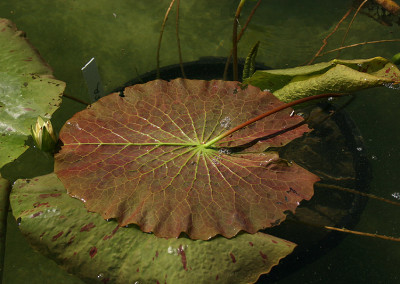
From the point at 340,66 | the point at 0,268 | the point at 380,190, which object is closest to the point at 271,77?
the point at 340,66

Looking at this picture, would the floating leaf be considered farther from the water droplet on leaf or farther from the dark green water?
the dark green water

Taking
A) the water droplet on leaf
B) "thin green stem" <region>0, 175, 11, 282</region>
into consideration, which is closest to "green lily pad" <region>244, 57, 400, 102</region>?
the water droplet on leaf

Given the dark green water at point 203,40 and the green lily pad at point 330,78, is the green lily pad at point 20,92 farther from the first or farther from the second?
the green lily pad at point 330,78

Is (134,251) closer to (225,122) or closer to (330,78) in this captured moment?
(225,122)

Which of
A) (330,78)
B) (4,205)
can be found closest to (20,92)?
(4,205)

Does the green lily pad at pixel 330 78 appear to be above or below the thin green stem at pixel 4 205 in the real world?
above

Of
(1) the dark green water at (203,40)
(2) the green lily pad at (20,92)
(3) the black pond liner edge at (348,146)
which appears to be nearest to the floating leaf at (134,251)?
(2) the green lily pad at (20,92)
